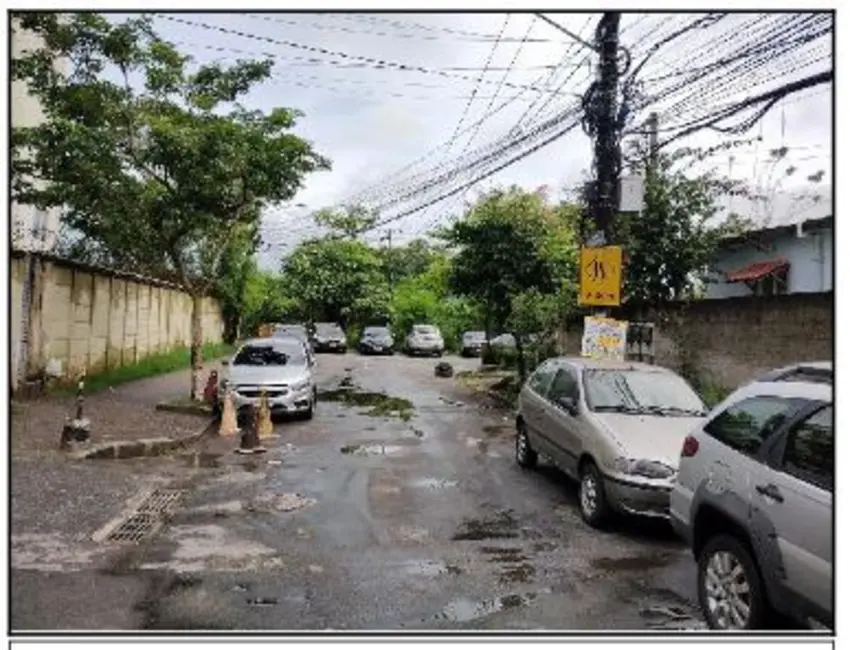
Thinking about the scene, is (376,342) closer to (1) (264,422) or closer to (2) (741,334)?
(1) (264,422)

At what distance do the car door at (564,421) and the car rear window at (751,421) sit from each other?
9.17 feet

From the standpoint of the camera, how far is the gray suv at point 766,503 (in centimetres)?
422

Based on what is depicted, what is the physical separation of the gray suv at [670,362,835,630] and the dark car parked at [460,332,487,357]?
2989 centimetres

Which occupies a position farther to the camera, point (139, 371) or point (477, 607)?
point (139, 371)

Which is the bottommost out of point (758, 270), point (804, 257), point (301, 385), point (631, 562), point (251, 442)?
point (631, 562)

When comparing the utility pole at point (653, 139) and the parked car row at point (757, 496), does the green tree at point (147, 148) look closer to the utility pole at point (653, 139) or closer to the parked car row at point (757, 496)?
the utility pole at point (653, 139)

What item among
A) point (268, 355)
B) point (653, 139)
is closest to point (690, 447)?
point (653, 139)

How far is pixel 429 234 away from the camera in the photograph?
21.4 m

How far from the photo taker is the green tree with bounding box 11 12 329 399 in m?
12.5

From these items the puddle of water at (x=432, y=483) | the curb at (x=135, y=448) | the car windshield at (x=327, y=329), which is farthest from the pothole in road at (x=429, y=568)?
the car windshield at (x=327, y=329)

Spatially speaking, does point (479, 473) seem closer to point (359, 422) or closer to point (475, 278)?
point (359, 422)

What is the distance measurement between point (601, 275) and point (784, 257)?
8.79m

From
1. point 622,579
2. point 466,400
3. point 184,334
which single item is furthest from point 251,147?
point 184,334

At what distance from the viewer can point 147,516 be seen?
748cm
